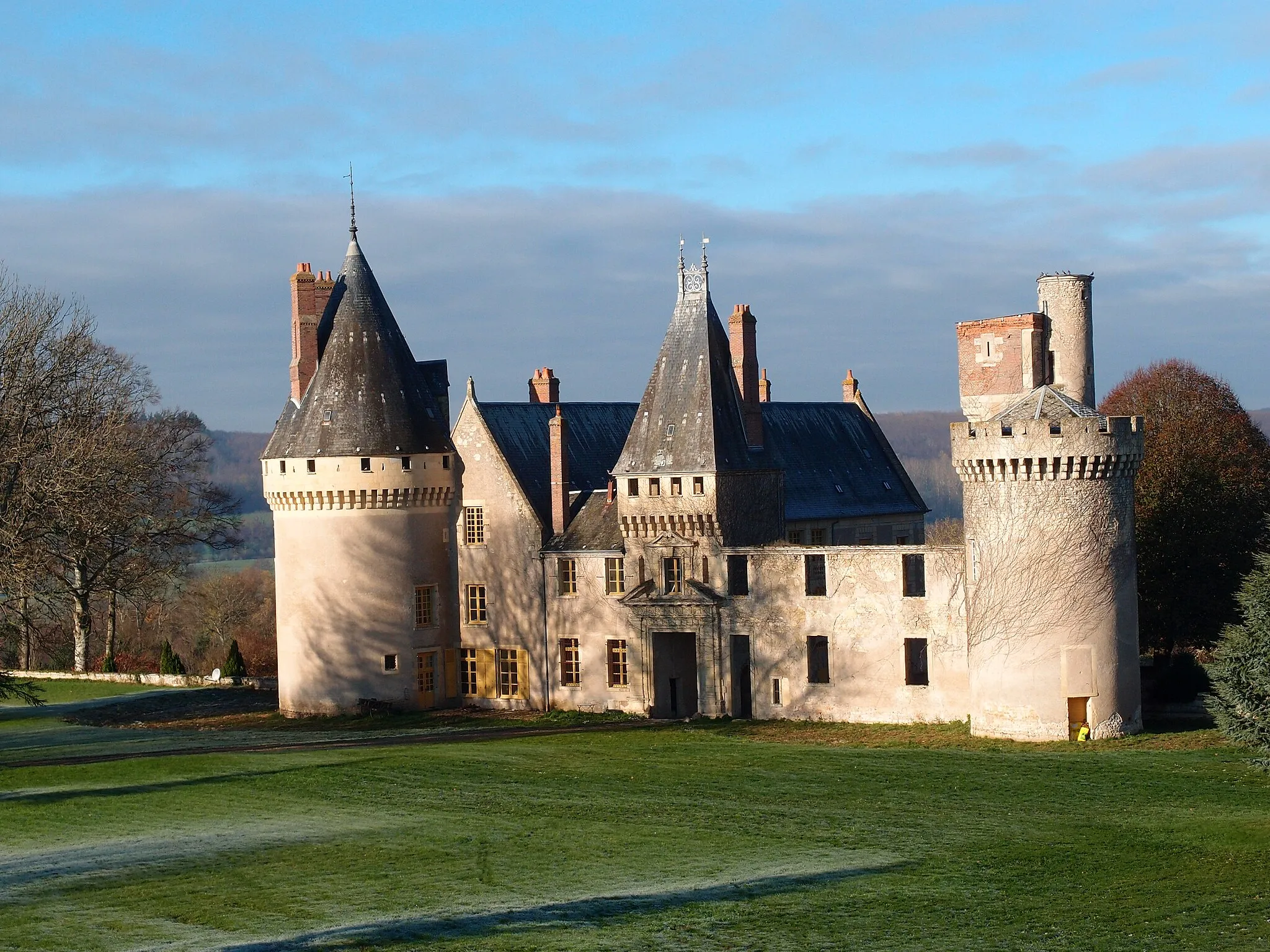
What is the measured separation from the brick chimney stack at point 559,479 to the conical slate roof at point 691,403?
7.24 ft

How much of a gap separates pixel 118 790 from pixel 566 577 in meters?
15.3

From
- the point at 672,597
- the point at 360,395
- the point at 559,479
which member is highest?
the point at 360,395

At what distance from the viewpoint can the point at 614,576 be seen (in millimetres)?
42156

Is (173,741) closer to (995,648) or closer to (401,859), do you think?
(401,859)

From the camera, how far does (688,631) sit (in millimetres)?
40812

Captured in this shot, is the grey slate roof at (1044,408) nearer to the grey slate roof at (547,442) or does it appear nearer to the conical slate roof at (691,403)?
the conical slate roof at (691,403)

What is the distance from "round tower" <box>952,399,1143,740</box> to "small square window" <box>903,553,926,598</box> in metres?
2.85

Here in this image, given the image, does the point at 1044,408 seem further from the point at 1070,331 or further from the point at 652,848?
the point at 652,848

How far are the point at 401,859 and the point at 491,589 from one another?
21090 millimetres

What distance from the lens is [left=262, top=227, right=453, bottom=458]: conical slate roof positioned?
141 ft

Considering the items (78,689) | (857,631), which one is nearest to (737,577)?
(857,631)

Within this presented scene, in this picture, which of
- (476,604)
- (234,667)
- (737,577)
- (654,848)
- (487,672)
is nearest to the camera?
(654,848)

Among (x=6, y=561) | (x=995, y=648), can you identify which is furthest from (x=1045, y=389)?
(x=6, y=561)

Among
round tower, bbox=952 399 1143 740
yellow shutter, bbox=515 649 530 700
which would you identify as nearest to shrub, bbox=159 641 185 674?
yellow shutter, bbox=515 649 530 700
